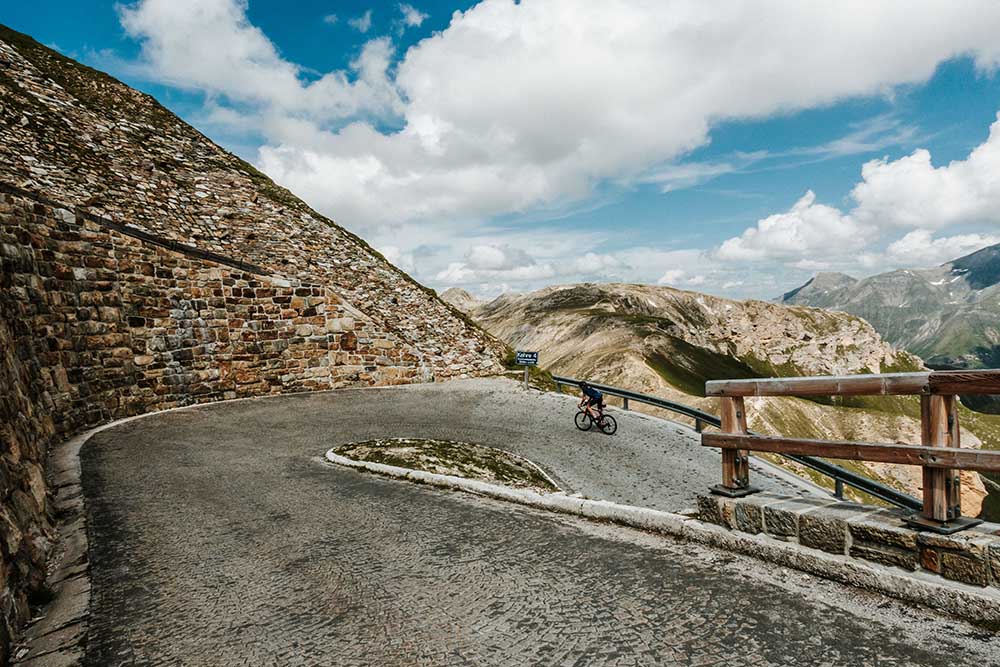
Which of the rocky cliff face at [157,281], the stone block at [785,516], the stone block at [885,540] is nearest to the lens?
the stone block at [885,540]

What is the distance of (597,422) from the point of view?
62.1 feet

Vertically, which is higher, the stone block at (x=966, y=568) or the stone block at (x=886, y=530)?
the stone block at (x=886, y=530)

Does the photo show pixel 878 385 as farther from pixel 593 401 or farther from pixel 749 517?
pixel 593 401

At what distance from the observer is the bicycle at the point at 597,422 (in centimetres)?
1883

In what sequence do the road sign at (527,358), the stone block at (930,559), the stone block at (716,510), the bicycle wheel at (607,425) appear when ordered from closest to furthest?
the stone block at (930,559), the stone block at (716,510), the bicycle wheel at (607,425), the road sign at (527,358)

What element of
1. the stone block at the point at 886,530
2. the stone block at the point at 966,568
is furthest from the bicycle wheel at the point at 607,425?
the stone block at the point at 966,568

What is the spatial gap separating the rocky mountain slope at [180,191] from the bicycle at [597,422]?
31.1 feet

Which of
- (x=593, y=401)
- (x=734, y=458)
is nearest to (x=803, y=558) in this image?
(x=734, y=458)

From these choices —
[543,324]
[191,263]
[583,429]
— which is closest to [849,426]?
[543,324]

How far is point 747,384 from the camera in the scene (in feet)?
18.8

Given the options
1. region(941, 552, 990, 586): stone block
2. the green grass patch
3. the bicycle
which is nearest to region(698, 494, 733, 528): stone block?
region(941, 552, 990, 586): stone block

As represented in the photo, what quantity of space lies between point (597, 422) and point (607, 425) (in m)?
0.36

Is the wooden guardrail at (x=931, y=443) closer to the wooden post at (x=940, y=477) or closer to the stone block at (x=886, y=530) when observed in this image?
the wooden post at (x=940, y=477)

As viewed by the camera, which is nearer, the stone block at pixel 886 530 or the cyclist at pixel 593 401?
the stone block at pixel 886 530
